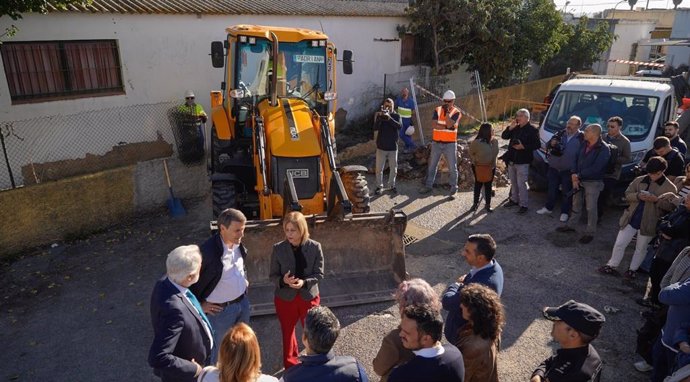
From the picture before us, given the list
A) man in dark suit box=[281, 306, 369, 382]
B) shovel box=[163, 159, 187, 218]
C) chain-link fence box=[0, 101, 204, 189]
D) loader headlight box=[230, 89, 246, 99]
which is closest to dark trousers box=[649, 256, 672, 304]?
man in dark suit box=[281, 306, 369, 382]

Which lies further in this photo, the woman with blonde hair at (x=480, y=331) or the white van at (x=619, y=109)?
the white van at (x=619, y=109)

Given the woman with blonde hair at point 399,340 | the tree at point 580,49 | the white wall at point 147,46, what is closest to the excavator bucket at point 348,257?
the woman with blonde hair at point 399,340

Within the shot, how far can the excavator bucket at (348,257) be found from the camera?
5.51 meters

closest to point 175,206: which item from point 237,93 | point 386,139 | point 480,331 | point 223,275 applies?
point 237,93

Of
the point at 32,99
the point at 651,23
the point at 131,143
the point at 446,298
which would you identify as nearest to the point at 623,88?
the point at 446,298

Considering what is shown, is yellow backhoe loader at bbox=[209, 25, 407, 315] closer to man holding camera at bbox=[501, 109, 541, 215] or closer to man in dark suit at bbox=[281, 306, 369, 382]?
man in dark suit at bbox=[281, 306, 369, 382]

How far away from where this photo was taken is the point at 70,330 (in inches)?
211

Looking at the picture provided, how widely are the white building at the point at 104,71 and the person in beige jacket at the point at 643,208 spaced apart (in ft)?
26.6

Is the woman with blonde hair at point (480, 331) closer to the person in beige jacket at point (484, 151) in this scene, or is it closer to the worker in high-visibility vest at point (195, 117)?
the person in beige jacket at point (484, 151)

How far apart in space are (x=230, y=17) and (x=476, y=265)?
9.76 m

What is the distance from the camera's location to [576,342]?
2924 millimetres

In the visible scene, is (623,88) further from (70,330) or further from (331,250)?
(70,330)

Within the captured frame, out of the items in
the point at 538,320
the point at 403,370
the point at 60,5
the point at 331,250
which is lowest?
the point at 538,320

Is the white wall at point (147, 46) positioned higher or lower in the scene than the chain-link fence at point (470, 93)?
higher
